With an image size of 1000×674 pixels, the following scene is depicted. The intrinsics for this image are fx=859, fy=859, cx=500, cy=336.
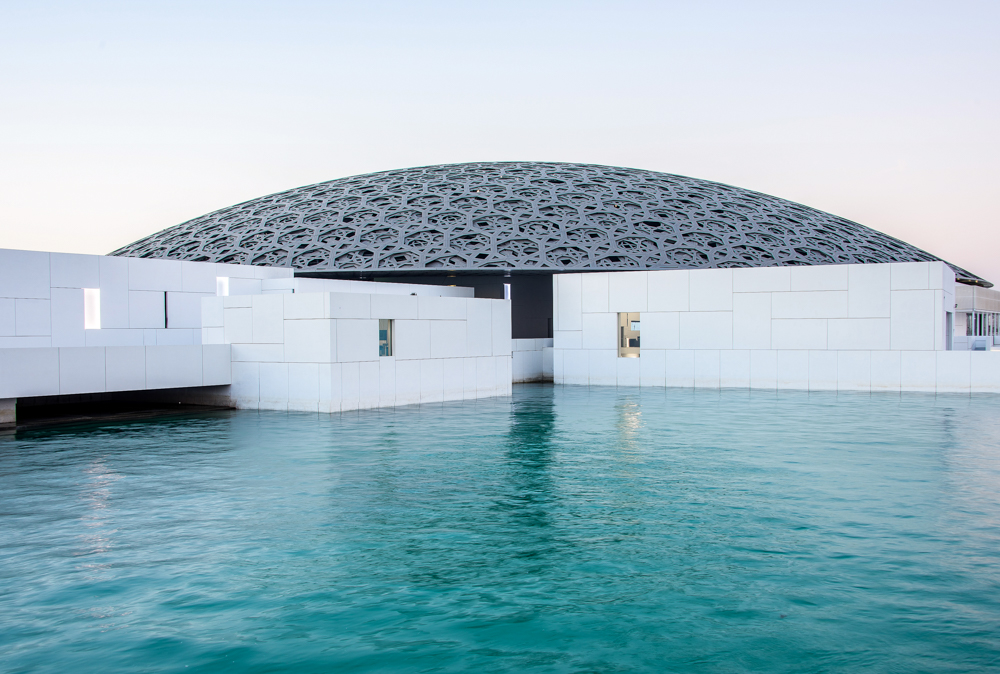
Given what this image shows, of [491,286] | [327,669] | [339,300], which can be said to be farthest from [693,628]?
[491,286]

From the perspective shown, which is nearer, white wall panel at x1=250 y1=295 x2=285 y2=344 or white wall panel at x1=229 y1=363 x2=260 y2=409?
white wall panel at x1=250 y1=295 x2=285 y2=344

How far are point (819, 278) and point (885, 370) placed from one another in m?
2.96

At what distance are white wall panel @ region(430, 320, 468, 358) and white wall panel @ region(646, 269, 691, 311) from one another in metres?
6.38

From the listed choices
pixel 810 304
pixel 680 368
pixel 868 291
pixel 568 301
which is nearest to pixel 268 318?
pixel 568 301

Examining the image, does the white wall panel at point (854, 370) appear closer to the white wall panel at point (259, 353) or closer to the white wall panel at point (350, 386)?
the white wall panel at point (350, 386)

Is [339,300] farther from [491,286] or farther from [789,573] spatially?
[491,286]

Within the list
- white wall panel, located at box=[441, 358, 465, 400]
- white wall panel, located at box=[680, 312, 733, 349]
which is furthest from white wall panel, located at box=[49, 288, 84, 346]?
white wall panel, located at box=[680, 312, 733, 349]

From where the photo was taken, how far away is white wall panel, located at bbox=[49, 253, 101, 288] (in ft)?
71.0

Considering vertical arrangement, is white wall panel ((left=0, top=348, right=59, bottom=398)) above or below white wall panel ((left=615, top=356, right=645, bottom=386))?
above

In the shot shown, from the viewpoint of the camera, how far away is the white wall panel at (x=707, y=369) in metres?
24.6

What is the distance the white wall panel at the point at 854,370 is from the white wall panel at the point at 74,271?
65.0 ft

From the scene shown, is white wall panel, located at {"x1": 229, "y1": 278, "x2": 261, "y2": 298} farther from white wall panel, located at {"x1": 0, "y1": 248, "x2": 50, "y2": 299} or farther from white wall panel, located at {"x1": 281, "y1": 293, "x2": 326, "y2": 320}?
white wall panel, located at {"x1": 281, "y1": 293, "x2": 326, "y2": 320}

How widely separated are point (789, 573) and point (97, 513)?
6.55 m

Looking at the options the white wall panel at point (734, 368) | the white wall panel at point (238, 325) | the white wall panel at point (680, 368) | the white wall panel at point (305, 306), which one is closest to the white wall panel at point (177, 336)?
the white wall panel at point (238, 325)
